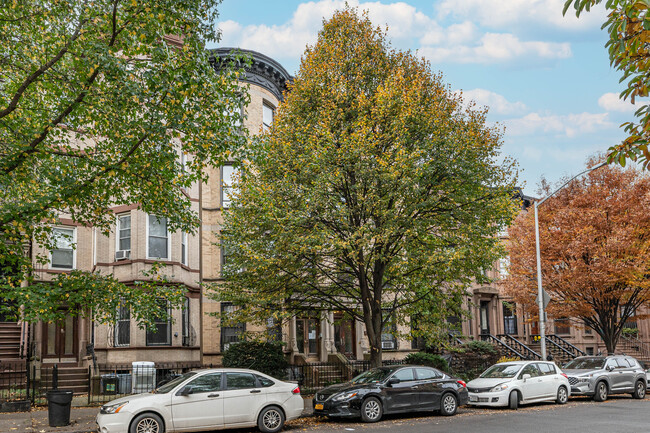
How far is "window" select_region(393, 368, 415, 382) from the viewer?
54.6 feet

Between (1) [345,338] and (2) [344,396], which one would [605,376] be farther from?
(1) [345,338]

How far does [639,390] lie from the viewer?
21812 mm

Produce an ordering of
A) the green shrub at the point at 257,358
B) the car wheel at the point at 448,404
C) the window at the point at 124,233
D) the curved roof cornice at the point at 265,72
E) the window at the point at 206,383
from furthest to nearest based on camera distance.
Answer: the curved roof cornice at the point at 265,72 → the window at the point at 124,233 → the green shrub at the point at 257,358 → the car wheel at the point at 448,404 → the window at the point at 206,383

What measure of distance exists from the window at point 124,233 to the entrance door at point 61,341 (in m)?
4.37

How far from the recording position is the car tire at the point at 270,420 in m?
13.6

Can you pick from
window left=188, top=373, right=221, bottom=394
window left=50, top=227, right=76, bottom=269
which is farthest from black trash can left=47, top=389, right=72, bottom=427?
window left=50, top=227, right=76, bottom=269

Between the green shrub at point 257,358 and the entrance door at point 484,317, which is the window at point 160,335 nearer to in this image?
the green shrub at point 257,358

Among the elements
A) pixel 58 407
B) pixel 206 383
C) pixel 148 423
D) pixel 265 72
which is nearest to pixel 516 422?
pixel 206 383

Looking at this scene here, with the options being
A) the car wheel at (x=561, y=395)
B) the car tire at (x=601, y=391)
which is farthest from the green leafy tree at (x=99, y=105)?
the car tire at (x=601, y=391)

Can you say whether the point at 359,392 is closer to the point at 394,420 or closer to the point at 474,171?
the point at 394,420

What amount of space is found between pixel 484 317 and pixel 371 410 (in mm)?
26016

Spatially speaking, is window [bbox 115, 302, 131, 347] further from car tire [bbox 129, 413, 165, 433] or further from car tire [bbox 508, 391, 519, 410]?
car tire [bbox 508, 391, 519, 410]

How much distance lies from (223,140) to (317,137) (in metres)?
6.33

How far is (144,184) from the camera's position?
1304 cm
